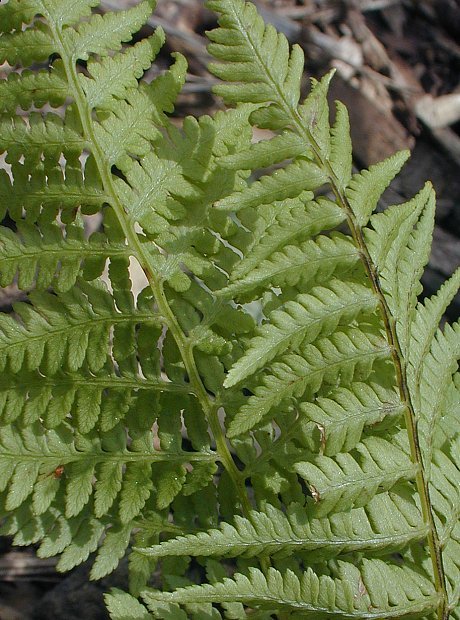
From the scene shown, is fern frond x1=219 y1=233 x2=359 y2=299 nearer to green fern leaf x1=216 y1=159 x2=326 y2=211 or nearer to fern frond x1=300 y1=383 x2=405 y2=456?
green fern leaf x1=216 y1=159 x2=326 y2=211

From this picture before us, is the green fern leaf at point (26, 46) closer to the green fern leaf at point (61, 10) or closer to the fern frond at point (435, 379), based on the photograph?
the green fern leaf at point (61, 10)

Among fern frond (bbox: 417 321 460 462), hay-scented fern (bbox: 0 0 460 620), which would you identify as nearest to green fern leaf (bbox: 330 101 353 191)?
hay-scented fern (bbox: 0 0 460 620)

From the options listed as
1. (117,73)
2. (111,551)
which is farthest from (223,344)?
(117,73)

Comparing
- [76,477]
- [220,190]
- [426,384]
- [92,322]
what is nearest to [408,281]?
[426,384]

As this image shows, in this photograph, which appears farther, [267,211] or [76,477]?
[267,211]

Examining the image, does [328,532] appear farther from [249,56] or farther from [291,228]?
[249,56]

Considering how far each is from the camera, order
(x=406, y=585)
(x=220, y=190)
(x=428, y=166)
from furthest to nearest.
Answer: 1. (x=428, y=166)
2. (x=220, y=190)
3. (x=406, y=585)

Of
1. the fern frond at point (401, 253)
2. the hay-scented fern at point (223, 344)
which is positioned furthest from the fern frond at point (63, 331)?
the fern frond at point (401, 253)

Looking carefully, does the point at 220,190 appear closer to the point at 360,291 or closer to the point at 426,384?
the point at 360,291
